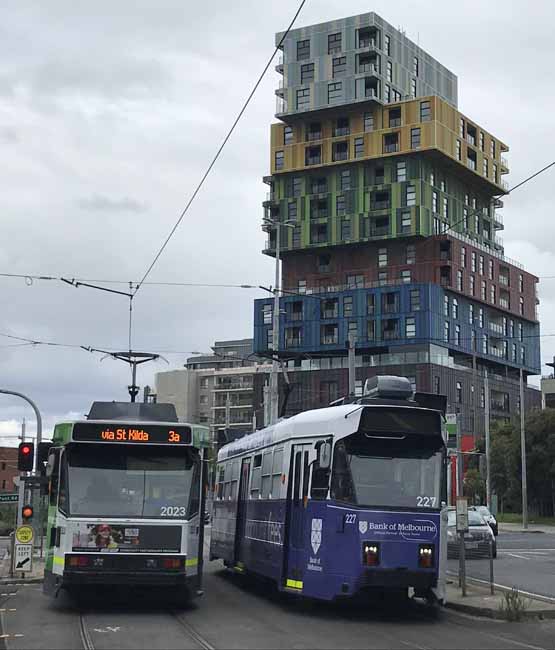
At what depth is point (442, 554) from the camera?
56.8ft

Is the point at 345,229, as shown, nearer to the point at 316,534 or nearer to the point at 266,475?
the point at 266,475

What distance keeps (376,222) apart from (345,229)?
333 cm

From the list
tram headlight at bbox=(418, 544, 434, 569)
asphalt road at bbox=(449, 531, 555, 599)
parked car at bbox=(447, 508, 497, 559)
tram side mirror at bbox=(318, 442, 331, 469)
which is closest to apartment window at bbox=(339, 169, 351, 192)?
asphalt road at bbox=(449, 531, 555, 599)

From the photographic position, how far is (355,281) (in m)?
114

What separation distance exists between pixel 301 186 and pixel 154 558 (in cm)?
10124

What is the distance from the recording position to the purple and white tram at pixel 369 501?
16766 mm

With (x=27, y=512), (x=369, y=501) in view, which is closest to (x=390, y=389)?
(x=369, y=501)

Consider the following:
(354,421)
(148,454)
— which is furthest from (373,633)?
(148,454)

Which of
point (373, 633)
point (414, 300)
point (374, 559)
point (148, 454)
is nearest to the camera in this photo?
point (373, 633)

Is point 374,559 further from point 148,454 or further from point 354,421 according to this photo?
point 148,454

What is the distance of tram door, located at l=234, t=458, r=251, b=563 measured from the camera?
75.5 feet

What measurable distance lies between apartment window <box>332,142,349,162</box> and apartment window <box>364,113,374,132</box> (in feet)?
8.79

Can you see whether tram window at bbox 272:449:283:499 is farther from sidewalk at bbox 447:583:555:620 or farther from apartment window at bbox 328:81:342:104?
apartment window at bbox 328:81:342:104

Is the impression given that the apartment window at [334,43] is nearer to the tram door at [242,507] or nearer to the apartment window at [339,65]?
the apartment window at [339,65]
